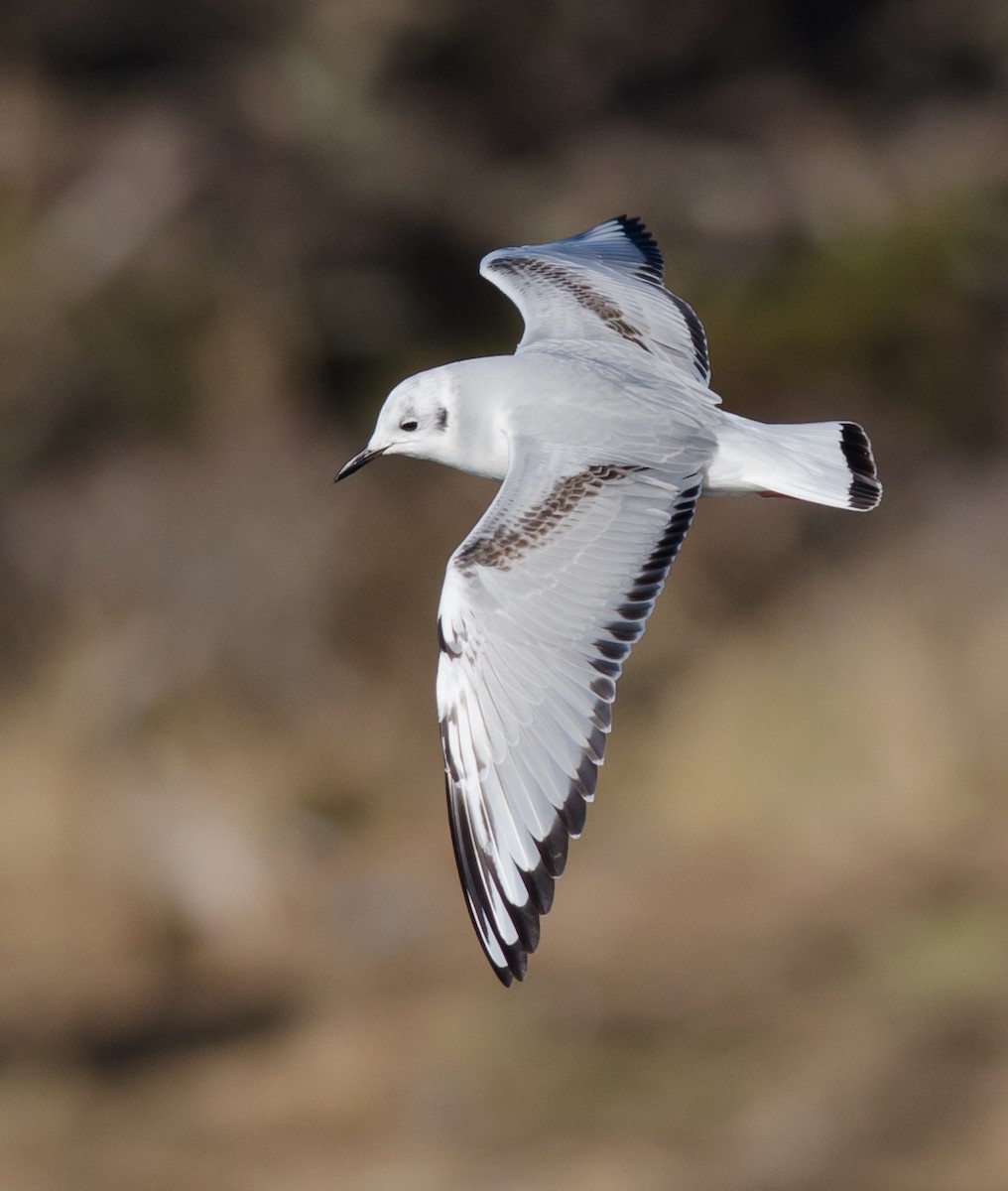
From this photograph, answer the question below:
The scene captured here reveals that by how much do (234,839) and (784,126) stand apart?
23.3 feet

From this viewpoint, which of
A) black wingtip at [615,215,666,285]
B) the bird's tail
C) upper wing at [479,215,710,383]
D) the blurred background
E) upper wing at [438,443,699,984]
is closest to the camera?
upper wing at [438,443,699,984]

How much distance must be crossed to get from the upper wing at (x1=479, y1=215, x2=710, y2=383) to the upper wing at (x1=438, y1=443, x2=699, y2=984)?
1149 millimetres

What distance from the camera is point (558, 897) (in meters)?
16.2

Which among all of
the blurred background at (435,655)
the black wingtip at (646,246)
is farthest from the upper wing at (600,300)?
the blurred background at (435,655)

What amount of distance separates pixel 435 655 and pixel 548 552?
34.1 feet

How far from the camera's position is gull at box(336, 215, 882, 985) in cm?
524

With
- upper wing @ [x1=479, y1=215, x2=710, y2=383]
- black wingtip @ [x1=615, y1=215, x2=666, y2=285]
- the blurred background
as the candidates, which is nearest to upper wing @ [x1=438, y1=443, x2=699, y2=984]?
upper wing @ [x1=479, y1=215, x2=710, y2=383]

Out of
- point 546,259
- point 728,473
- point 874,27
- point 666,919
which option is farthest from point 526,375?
point 874,27

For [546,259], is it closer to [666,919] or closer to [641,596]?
[641,596]

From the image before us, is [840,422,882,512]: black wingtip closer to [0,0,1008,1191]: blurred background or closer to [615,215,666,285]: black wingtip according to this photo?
[615,215,666,285]: black wingtip

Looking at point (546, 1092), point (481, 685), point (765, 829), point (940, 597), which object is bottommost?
point (546, 1092)

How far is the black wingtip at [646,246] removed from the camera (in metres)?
7.18

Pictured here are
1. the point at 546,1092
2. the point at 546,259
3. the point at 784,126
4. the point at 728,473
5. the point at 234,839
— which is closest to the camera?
the point at 728,473

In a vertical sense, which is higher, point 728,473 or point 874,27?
point 728,473
